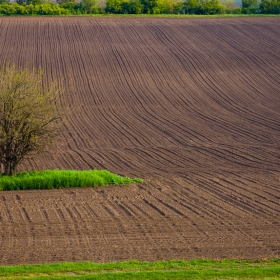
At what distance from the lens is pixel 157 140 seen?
33.4 meters

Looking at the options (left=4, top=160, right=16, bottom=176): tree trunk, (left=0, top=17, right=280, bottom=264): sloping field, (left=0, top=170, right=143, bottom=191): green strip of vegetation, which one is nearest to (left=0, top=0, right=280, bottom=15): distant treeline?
(left=0, top=17, right=280, bottom=264): sloping field

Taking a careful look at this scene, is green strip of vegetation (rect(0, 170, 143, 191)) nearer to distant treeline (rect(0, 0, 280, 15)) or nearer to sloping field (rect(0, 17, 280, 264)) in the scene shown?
sloping field (rect(0, 17, 280, 264))

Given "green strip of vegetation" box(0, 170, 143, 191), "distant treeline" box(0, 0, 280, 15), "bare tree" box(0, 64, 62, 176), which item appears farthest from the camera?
"distant treeline" box(0, 0, 280, 15)

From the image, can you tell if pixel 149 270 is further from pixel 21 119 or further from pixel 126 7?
pixel 126 7

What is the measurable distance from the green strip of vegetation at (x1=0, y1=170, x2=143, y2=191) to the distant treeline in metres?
47.8

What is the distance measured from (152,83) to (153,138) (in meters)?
14.9

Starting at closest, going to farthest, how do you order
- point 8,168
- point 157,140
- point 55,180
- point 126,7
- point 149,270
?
1. point 149,270
2. point 55,180
3. point 8,168
4. point 157,140
5. point 126,7

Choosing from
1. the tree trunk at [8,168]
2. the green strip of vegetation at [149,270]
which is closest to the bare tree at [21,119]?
the tree trunk at [8,168]

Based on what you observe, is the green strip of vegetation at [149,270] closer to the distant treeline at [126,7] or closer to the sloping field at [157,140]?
the sloping field at [157,140]

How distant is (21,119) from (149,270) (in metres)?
11.2

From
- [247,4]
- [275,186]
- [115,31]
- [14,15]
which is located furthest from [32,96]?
[247,4]

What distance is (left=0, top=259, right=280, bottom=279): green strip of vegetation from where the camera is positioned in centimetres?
1298

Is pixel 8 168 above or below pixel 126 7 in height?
below

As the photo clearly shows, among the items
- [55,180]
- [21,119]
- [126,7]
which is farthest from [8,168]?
[126,7]
